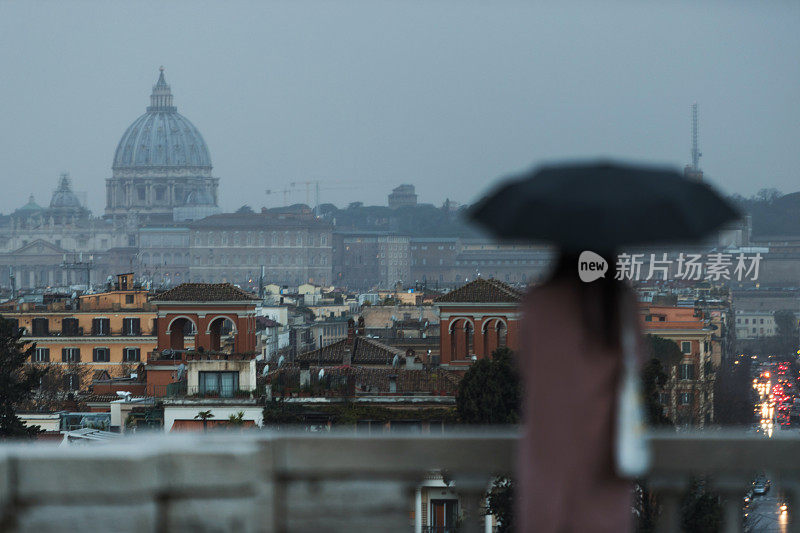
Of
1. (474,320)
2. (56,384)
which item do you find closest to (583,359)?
(474,320)

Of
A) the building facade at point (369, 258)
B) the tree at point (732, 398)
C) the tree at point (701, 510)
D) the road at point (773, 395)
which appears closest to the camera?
the tree at point (701, 510)

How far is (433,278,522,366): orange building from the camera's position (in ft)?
84.2

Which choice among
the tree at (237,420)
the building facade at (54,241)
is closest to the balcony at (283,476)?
the tree at (237,420)

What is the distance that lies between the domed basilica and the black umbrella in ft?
484

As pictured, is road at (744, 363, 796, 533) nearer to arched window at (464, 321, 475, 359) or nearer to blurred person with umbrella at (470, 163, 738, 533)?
arched window at (464, 321, 475, 359)

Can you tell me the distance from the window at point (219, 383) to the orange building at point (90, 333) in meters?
15.0

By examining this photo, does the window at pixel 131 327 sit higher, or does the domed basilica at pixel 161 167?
the domed basilica at pixel 161 167

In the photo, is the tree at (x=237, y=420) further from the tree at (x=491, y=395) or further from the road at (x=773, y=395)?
the road at (x=773, y=395)

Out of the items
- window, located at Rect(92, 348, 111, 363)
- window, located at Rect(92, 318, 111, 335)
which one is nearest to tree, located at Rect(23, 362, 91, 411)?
window, located at Rect(92, 348, 111, 363)

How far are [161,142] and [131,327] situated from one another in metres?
116

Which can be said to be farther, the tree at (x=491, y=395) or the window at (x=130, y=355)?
Answer: the window at (x=130, y=355)

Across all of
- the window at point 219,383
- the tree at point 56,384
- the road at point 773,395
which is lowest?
the road at point 773,395

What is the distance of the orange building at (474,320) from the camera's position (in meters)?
25.7

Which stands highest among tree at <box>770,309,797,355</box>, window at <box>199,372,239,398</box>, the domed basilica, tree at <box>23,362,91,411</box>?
the domed basilica
